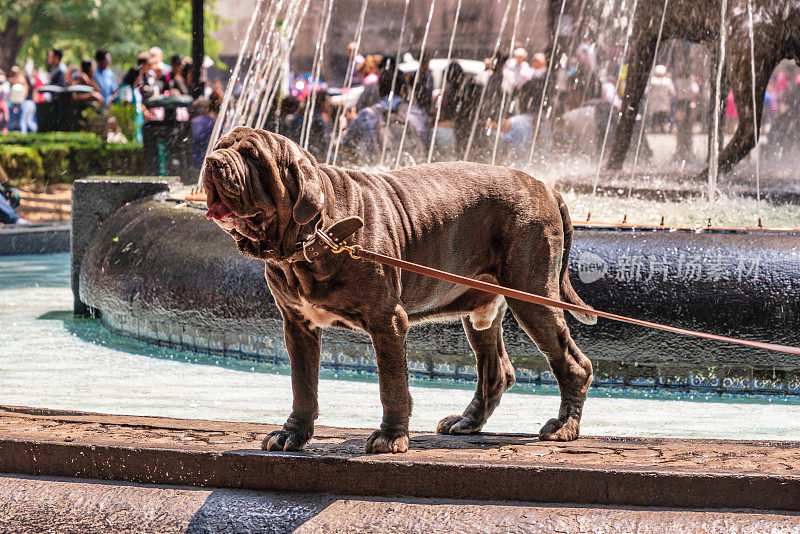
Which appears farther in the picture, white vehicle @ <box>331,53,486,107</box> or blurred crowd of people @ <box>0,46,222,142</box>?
blurred crowd of people @ <box>0,46,222,142</box>

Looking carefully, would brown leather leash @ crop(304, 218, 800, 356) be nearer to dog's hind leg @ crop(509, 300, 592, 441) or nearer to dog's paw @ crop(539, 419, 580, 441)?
dog's hind leg @ crop(509, 300, 592, 441)

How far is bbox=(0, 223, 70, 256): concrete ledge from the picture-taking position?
1105 centimetres

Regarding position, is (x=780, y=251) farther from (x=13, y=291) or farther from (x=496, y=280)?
(x=13, y=291)

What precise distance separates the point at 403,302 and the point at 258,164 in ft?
2.51

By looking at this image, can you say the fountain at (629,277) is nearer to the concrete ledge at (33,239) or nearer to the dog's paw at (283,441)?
the dog's paw at (283,441)

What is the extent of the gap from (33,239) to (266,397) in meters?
6.77

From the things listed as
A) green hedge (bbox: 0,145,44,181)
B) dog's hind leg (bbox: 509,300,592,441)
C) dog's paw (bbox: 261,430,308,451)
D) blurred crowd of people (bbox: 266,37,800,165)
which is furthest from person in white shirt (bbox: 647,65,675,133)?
dog's paw (bbox: 261,430,308,451)

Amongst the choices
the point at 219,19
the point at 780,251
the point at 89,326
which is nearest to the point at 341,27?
the point at 219,19

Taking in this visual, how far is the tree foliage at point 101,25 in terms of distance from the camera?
36344 millimetres

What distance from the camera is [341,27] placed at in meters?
30.3

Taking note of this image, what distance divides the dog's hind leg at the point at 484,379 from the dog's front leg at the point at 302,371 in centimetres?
69

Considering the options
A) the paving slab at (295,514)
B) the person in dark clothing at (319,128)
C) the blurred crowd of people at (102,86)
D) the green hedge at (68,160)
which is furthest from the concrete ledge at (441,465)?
the green hedge at (68,160)

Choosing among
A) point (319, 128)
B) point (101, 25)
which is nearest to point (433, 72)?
point (319, 128)

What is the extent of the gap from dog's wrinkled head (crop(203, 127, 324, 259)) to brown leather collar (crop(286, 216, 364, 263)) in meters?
0.04
